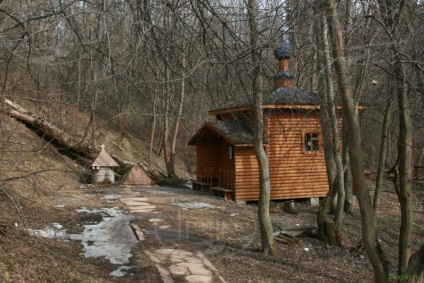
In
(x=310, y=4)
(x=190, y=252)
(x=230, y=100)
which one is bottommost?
(x=190, y=252)

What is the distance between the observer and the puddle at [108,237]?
6.90m

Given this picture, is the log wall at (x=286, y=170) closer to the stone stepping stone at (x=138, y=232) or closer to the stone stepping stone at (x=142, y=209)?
the stone stepping stone at (x=142, y=209)

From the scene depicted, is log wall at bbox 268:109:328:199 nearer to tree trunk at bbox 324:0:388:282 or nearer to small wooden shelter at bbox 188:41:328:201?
small wooden shelter at bbox 188:41:328:201

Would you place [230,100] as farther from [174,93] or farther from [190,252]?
[190,252]

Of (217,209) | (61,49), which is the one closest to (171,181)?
(217,209)

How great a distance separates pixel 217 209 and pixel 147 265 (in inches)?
228

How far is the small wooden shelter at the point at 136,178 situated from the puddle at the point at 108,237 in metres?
6.65

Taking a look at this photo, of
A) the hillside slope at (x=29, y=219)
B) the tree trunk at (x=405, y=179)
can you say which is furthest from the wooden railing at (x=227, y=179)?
the tree trunk at (x=405, y=179)

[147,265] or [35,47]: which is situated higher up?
[35,47]

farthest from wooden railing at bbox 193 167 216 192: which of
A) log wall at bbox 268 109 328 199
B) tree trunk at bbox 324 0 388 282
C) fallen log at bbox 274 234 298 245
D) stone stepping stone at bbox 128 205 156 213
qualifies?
tree trunk at bbox 324 0 388 282

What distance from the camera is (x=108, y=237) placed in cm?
824

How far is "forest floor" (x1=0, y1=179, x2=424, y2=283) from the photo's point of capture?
5655 millimetres

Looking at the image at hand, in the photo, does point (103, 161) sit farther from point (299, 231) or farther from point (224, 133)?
point (299, 231)

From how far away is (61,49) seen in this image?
498 cm
